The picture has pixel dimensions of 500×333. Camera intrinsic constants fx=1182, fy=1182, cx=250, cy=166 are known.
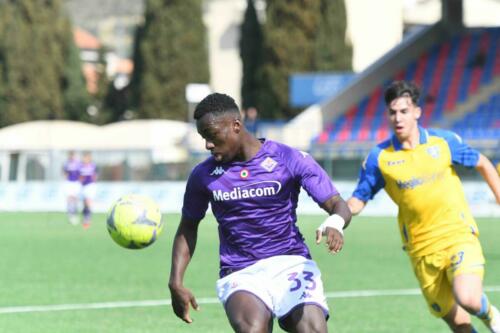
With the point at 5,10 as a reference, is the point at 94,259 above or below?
above

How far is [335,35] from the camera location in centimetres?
6069

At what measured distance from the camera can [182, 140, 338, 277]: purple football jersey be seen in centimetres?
773

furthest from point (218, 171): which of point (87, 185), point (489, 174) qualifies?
point (87, 185)

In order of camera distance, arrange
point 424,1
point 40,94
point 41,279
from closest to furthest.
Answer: point 41,279 → point 40,94 → point 424,1

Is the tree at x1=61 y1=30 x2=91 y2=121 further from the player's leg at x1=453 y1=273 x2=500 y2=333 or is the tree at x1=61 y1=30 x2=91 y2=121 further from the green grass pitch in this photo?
the player's leg at x1=453 y1=273 x2=500 y2=333

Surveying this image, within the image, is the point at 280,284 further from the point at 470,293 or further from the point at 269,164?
the point at 470,293

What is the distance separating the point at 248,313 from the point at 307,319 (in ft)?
1.22

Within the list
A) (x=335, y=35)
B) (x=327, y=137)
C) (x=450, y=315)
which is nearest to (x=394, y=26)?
(x=335, y=35)

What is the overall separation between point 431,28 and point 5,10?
3002 cm

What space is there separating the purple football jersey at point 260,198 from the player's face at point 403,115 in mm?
1779

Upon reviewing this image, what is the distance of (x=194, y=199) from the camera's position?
801cm

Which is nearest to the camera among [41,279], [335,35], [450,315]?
[450,315]

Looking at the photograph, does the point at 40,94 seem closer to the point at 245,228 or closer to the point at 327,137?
the point at 327,137

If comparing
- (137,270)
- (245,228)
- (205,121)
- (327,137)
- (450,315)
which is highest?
(205,121)
